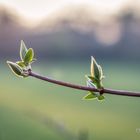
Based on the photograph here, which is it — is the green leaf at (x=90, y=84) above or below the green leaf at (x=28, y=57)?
below

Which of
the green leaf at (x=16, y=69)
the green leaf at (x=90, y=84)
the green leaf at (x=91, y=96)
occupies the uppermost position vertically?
the green leaf at (x=16, y=69)

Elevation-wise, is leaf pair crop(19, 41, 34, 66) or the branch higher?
leaf pair crop(19, 41, 34, 66)

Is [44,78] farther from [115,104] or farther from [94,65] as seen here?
[115,104]

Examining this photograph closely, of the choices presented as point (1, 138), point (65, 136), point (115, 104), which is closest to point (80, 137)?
point (65, 136)

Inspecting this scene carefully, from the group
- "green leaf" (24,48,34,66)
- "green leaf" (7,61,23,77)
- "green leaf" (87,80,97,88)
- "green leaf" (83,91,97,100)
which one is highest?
"green leaf" (24,48,34,66)

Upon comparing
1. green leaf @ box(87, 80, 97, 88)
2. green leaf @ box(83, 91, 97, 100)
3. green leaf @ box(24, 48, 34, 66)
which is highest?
green leaf @ box(24, 48, 34, 66)

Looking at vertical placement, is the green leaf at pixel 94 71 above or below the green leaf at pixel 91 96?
above

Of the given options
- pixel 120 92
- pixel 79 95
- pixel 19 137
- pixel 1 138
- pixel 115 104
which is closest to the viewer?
pixel 120 92

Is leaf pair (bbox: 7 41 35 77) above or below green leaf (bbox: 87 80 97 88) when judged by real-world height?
above
